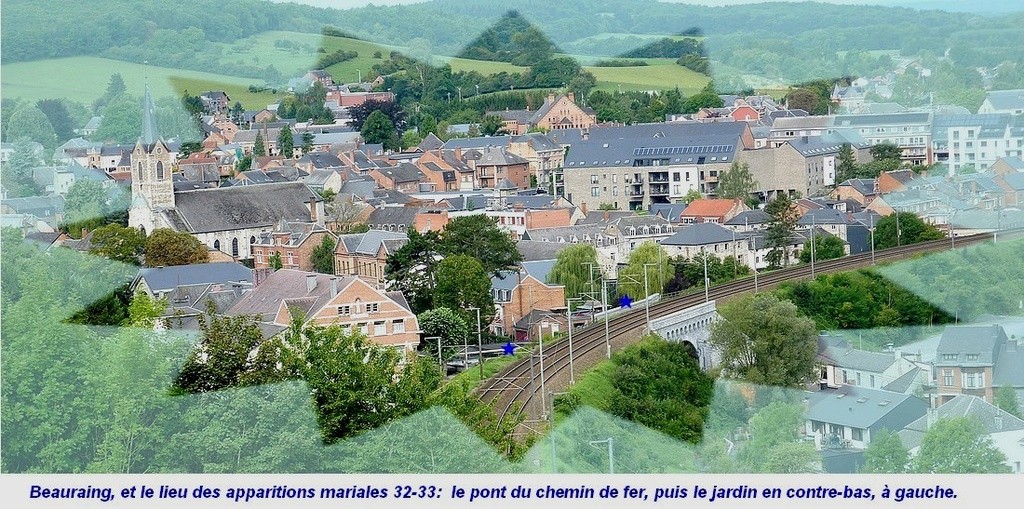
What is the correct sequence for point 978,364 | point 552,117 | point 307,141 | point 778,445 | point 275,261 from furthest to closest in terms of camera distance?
1. point 307,141
2. point 552,117
3. point 275,261
4. point 978,364
5. point 778,445

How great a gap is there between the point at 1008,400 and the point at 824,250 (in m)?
4.46

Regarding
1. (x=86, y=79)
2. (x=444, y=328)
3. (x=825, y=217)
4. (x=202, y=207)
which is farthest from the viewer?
(x=202, y=207)

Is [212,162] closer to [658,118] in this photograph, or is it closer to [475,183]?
[475,183]

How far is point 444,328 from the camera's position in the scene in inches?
328

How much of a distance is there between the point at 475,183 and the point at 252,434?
1222 cm

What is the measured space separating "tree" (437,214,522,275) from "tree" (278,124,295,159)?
10670 millimetres

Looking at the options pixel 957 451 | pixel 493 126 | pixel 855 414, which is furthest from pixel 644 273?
pixel 493 126

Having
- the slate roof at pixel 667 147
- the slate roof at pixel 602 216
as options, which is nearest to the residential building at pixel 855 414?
the slate roof at pixel 602 216

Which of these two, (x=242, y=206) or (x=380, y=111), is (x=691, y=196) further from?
(x=380, y=111)

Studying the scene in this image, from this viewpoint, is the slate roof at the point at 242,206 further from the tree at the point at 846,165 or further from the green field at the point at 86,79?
the tree at the point at 846,165

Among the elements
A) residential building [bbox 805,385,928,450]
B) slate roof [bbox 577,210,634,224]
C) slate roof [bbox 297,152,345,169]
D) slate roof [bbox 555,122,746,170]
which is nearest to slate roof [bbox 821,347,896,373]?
residential building [bbox 805,385,928,450]

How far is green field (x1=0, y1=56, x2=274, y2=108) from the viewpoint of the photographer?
8.83m

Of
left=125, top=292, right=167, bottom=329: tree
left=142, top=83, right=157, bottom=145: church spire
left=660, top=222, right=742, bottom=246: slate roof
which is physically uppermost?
left=142, top=83, right=157, bottom=145: church spire

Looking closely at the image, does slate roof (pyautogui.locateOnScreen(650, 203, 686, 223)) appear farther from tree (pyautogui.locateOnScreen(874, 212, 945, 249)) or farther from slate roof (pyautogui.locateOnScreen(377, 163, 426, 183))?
slate roof (pyautogui.locateOnScreen(377, 163, 426, 183))
